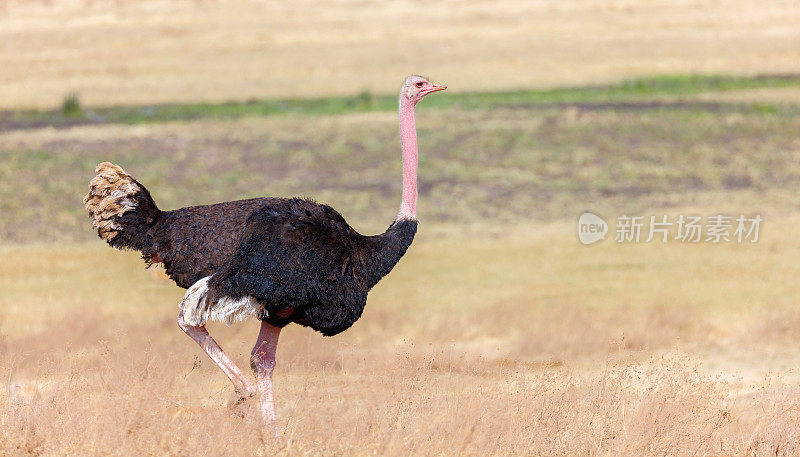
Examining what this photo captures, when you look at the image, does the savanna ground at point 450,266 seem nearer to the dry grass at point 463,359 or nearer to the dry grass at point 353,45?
the dry grass at point 463,359

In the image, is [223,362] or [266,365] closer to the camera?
[223,362]

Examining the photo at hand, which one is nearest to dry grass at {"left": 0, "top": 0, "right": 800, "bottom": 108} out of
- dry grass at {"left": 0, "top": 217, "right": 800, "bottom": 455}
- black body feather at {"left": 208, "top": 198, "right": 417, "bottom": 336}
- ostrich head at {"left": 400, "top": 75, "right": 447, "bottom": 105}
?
dry grass at {"left": 0, "top": 217, "right": 800, "bottom": 455}

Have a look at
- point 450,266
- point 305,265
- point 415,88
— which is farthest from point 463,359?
point 450,266

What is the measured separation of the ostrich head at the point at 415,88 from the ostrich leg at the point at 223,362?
2060mm

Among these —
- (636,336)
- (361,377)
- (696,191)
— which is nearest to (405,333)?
(636,336)

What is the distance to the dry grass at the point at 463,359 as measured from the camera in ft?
25.9

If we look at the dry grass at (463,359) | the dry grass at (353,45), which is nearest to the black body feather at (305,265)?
the dry grass at (463,359)

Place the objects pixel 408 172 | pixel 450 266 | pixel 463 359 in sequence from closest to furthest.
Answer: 1. pixel 408 172
2. pixel 463 359
3. pixel 450 266

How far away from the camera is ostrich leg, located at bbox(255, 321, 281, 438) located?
826 centimetres

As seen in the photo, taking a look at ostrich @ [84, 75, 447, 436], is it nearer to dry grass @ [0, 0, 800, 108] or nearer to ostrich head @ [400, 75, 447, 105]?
ostrich head @ [400, 75, 447, 105]

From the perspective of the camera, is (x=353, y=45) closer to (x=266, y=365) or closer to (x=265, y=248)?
(x=266, y=365)

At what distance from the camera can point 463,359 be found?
413 inches

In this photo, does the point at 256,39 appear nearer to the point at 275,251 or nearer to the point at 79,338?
the point at 79,338

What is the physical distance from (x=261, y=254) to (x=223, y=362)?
0.71m
